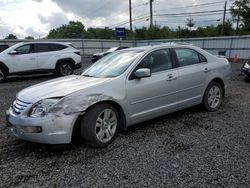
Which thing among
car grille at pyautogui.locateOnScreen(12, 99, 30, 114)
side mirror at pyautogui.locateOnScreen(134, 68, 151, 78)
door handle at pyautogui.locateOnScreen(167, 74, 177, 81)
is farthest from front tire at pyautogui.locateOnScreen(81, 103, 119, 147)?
door handle at pyautogui.locateOnScreen(167, 74, 177, 81)

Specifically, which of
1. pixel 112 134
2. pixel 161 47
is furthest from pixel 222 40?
pixel 112 134

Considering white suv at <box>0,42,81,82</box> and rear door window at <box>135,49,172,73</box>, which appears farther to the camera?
white suv at <box>0,42,81,82</box>

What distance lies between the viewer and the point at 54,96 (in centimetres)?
370

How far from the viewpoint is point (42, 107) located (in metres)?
3.63

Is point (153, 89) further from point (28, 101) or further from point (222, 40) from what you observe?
point (222, 40)

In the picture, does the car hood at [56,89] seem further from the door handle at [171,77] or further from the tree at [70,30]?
the tree at [70,30]

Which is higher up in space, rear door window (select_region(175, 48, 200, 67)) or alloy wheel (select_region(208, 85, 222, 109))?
rear door window (select_region(175, 48, 200, 67))

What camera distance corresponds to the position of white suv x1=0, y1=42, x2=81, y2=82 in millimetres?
11055

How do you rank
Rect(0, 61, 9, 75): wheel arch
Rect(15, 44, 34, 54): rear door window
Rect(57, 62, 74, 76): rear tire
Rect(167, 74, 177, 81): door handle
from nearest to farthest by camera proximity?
Rect(167, 74, 177, 81): door handle
Rect(0, 61, 9, 75): wheel arch
Rect(15, 44, 34, 54): rear door window
Rect(57, 62, 74, 76): rear tire

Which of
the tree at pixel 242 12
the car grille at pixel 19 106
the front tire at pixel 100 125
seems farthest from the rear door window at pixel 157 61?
the tree at pixel 242 12

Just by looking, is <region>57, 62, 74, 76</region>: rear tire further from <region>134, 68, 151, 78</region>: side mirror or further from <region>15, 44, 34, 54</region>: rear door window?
<region>134, 68, 151, 78</region>: side mirror

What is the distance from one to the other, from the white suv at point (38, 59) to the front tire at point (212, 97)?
26.8 ft

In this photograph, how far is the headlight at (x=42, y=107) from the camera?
11.8ft

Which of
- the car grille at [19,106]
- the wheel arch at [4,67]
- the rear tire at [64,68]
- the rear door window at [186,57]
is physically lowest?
the rear tire at [64,68]
